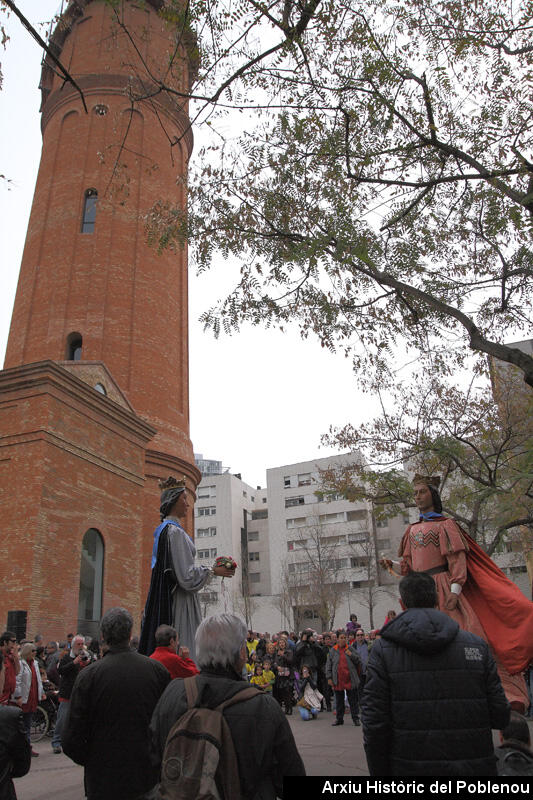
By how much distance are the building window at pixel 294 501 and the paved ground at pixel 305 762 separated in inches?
1899

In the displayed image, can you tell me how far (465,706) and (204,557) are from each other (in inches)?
2386

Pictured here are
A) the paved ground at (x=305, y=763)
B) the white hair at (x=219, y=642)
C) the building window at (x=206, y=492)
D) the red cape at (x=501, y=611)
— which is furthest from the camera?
the building window at (x=206, y=492)

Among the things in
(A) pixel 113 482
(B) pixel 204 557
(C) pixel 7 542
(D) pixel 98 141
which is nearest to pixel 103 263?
(D) pixel 98 141

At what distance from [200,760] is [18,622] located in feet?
40.9

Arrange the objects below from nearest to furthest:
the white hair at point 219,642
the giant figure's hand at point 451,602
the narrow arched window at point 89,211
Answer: the white hair at point 219,642
the giant figure's hand at point 451,602
the narrow arched window at point 89,211

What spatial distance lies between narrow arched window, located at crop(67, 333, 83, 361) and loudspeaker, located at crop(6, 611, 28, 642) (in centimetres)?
1133

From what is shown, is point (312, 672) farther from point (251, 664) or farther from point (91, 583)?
point (91, 583)

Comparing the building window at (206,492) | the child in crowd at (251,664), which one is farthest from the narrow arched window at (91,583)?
the building window at (206,492)

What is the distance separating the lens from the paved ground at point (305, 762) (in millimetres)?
5867

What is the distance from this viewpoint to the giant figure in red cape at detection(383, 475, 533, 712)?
4.41 metres

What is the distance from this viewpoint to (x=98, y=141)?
25344mm

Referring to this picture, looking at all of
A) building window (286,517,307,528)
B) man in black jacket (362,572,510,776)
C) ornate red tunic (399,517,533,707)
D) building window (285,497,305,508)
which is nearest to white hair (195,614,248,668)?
man in black jacket (362,572,510,776)

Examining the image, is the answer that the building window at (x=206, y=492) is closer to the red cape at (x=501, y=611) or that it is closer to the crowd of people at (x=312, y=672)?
the crowd of people at (x=312, y=672)

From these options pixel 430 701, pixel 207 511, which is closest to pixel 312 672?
pixel 430 701
